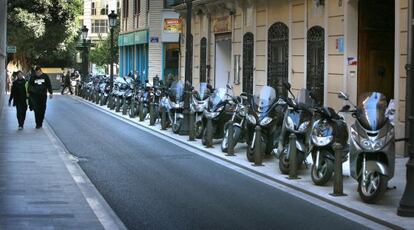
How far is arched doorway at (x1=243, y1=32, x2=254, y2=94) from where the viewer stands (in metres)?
22.6

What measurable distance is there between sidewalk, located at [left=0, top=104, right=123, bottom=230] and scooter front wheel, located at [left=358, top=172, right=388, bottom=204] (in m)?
3.30

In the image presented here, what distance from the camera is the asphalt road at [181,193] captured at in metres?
7.94

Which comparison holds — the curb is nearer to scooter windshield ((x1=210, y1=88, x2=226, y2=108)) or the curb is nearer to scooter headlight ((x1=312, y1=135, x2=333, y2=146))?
scooter headlight ((x1=312, y1=135, x2=333, y2=146))

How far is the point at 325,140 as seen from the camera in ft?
32.8

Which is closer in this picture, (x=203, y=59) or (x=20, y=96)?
(x=20, y=96)

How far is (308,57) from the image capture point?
724 inches

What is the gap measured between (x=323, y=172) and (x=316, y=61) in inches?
320

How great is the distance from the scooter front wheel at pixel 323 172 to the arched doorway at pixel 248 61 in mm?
12177

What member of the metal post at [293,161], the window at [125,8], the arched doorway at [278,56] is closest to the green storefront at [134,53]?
the window at [125,8]

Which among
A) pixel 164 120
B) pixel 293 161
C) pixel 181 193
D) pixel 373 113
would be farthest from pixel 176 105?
pixel 373 113

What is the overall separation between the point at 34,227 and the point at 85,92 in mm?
32539

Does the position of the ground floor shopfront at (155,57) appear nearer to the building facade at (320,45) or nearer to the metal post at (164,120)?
the building facade at (320,45)

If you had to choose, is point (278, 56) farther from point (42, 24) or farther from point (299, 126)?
point (42, 24)

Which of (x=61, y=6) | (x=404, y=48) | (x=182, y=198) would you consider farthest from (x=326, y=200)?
(x=61, y=6)
